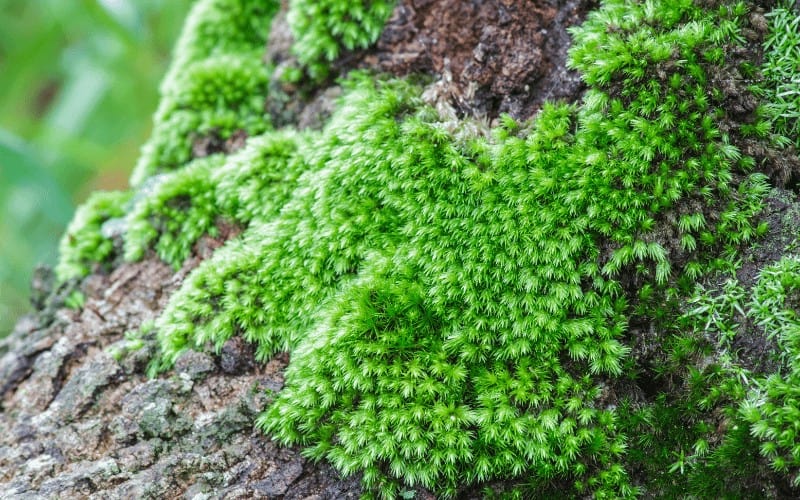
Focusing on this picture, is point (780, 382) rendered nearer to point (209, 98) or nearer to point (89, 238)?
point (209, 98)

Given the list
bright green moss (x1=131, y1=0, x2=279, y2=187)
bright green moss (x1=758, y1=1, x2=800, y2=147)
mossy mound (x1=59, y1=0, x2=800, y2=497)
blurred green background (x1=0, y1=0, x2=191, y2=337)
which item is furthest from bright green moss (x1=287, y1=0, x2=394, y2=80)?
blurred green background (x1=0, y1=0, x2=191, y2=337)

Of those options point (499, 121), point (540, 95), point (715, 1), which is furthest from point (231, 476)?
point (715, 1)

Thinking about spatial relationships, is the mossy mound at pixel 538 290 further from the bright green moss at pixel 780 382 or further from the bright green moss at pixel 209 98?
the bright green moss at pixel 209 98

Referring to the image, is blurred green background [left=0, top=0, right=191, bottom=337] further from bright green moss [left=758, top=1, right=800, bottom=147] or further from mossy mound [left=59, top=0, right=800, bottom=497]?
bright green moss [left=758, top=1, right=800, bottom=147]

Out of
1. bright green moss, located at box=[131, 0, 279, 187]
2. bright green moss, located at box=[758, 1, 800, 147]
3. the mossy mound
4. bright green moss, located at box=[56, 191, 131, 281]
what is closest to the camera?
the mossy mound

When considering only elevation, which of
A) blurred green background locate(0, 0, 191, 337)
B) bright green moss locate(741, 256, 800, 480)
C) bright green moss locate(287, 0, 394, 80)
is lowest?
bright green moss locate(741, 256, 800, 480)

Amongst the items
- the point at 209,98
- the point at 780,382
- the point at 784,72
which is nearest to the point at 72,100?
the point at 209,98

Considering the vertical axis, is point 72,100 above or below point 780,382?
above
